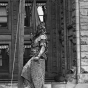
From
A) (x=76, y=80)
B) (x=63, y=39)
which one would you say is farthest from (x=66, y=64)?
(x=76, y=80)

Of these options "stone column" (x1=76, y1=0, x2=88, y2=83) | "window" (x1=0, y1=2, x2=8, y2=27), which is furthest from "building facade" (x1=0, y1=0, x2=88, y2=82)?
"stone column" (x1=76, y1=0, x2=88, y2=83)

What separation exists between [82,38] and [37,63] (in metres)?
6.85

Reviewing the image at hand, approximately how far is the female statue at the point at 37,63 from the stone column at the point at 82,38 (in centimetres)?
633

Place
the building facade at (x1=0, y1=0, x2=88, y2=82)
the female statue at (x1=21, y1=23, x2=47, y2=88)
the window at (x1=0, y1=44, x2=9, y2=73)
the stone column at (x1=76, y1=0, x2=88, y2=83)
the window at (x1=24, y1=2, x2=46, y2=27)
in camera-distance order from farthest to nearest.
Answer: the window at (x1=24, y1=2, x2=46, y2=27) → the window at (x1=0, y1=44, x2=9, y2=73) → the building facade at (x1=0, y1=0, x2=88, y2=82) → the stone column at (x1=76, y1=0, x2=88, y2=83) → the female statue at (x1=21, y1=23, x2=47, y2=88)

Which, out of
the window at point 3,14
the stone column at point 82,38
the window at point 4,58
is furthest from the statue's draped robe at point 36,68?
the window at point 3,14

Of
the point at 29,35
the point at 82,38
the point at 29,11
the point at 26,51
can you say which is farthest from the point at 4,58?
the point at 82,38

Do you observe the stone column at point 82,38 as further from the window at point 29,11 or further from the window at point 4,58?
the window at point 4,58

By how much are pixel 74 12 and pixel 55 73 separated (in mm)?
6774

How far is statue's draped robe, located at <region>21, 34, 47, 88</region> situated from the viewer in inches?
408

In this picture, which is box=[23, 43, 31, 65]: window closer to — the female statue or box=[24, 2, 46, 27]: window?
box=[24, 2, 46, 27]: window

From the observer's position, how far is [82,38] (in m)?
16.9

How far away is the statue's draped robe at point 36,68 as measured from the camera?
10375mm

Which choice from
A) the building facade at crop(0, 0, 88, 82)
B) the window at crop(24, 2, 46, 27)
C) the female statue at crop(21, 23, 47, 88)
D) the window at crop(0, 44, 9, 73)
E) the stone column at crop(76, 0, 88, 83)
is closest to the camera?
the female statue at crop(21, 23, 47, 88)

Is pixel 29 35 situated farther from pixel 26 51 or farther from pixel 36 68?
pixel 36 68
